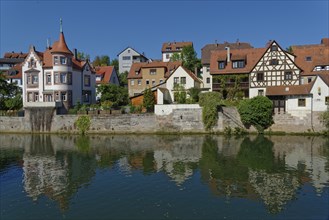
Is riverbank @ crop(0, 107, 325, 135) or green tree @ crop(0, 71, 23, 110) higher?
green tree @ crop(0, 71, 23, 110)

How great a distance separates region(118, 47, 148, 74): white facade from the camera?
92.1 meters

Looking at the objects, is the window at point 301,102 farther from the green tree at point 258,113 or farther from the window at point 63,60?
the window at point 63,60

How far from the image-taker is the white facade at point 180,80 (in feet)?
163

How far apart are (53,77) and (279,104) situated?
32.5 metres

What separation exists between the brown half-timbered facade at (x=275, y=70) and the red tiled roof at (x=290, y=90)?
7.17 feet

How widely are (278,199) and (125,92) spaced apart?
38.2 m

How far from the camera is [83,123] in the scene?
43.6 m

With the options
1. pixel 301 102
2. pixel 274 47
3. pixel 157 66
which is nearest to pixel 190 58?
pixel 157 66

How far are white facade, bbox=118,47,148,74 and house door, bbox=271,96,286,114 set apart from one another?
5619 centimetres

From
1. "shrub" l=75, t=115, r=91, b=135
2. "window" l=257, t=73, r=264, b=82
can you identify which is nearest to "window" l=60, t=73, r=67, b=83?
"shrub" l=75, t=115, r=91, b=135

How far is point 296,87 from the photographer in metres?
41.0

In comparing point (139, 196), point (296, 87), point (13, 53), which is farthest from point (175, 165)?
point (13, 53)

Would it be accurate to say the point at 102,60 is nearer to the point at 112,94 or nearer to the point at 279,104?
the point at 112,94

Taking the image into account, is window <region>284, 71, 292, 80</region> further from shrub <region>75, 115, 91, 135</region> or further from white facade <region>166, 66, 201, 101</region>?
shrub <region>75, 115, 91, 135</region>
